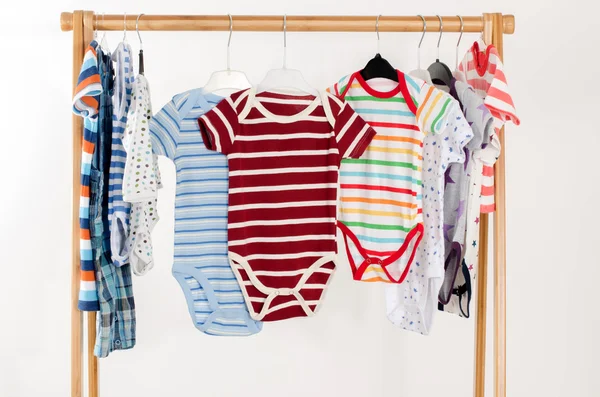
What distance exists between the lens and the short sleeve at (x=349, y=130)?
188 cm

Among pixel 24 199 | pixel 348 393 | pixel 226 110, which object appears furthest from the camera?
pixel 348 393

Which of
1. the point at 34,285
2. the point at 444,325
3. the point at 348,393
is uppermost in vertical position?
the point at 34,285

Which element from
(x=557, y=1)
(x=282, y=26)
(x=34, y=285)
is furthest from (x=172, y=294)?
(x=557, y=1)

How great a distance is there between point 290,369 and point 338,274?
47 cm

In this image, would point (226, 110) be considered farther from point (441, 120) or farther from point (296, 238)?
point (441, 120)

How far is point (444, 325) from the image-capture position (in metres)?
2.72

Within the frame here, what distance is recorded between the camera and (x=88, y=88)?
1.76 meters

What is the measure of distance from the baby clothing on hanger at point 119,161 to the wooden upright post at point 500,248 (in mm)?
1184

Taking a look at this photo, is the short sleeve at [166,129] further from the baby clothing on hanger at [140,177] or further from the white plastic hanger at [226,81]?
the white plastic hanger at [226,81]

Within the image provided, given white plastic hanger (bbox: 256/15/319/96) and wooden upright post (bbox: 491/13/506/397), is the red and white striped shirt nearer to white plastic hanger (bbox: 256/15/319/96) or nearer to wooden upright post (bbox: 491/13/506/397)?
wooden upright post (bbox: 491/13/506/397)

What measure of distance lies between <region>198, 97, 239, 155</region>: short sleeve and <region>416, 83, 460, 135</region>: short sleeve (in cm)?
58

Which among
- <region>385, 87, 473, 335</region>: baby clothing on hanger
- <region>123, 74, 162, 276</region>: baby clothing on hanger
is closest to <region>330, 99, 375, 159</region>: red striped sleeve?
<region>385, 87, 473, 335</region>: baby clothing on hanger

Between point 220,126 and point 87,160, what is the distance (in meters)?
0.42

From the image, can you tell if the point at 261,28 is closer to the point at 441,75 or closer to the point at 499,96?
the point at 441,75
